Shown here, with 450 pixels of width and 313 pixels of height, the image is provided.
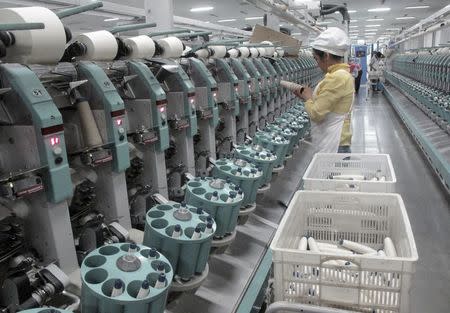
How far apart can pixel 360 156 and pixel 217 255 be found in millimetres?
1492

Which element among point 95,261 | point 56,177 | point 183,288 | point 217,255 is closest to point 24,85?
point 56,177

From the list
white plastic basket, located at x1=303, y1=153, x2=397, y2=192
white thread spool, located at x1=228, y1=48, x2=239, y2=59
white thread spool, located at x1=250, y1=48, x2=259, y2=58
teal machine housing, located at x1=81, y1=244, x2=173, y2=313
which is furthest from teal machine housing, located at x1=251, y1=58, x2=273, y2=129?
teal machine housing, located at x1=81, y1=244, x2=173, y2=313

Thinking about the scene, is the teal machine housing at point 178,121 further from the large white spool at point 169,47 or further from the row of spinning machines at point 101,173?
the large white spool at point 169,47

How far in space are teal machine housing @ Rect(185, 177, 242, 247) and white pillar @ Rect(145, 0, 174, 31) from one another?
1.73m

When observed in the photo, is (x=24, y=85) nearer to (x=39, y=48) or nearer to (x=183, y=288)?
(x=39, y=48)

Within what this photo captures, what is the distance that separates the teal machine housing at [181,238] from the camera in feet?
6.93

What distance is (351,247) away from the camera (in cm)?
231

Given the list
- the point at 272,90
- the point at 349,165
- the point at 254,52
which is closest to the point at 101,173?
the point at 349,165

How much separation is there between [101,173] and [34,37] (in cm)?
90

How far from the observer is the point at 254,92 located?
4.96m

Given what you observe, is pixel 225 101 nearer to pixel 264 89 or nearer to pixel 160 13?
pixel 160 13

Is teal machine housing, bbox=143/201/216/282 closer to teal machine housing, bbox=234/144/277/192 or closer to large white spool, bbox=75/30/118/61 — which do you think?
large white spool, bbox=75/30/118/61

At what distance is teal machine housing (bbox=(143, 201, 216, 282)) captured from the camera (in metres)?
2.11

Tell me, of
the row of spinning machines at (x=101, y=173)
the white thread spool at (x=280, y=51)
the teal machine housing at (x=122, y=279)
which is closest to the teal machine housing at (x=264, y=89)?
the white thread spool at (x=280, y=51)
